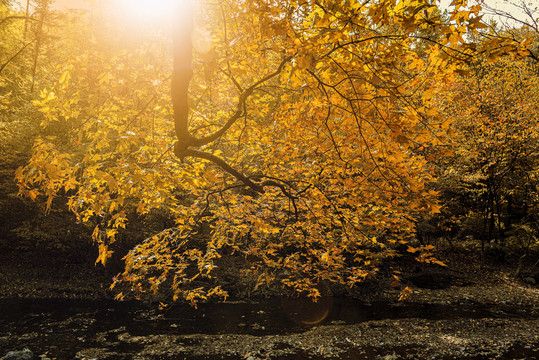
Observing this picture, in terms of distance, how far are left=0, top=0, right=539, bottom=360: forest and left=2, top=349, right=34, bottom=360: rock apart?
311 cm

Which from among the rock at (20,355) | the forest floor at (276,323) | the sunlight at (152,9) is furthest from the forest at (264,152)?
the rock at (20,355)

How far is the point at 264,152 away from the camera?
8195mm

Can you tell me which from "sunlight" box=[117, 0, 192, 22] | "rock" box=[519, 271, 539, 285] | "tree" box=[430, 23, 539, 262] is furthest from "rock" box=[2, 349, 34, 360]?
"rock" box=[519, 271, 539, 285]

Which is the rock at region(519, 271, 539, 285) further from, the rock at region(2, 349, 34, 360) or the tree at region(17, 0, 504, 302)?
the rock at region(2, 349, 34, 360)

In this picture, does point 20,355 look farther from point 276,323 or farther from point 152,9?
point 152,9

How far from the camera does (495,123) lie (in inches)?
603

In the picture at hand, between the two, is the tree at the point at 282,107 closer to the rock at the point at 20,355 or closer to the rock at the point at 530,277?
the rock at the point at 20,355

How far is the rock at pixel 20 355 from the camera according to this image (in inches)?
299

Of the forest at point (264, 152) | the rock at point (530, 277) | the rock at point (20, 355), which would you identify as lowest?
the rock at point (20, 355)

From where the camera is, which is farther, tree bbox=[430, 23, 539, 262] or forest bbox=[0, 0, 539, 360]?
tree bbox=[430, 23, 539, 262]

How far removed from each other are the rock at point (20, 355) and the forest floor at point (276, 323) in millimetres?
272

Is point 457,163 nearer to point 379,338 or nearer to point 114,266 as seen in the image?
point 379,338

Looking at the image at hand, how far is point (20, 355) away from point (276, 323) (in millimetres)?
7438

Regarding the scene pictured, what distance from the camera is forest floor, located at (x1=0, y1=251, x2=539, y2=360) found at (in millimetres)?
8289
